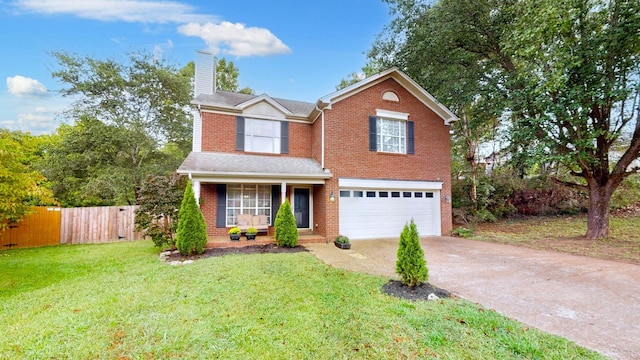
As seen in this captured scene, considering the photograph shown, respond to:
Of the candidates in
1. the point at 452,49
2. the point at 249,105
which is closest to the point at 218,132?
the point at 249,105

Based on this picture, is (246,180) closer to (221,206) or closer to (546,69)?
(221,206)

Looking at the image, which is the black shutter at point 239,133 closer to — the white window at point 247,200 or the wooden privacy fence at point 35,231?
the white window at point 247,200

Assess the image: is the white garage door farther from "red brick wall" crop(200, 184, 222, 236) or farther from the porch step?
"red brick wall" crop(200, 184, 222, 236)

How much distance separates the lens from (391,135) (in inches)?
467

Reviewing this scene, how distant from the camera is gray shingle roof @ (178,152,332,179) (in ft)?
30.1

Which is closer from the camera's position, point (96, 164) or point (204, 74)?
point (204, 74)

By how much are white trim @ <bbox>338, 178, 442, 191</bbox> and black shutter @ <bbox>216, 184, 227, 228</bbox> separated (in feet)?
15.2

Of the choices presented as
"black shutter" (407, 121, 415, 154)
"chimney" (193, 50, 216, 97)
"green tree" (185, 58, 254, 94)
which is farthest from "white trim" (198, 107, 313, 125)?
"green tree" (185, 58, 254, 94)

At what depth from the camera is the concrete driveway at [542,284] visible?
3612 mm

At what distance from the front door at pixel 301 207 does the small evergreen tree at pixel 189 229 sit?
14.4 feet

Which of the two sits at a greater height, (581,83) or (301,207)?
(581,83)

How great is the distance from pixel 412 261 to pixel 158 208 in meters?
7.74

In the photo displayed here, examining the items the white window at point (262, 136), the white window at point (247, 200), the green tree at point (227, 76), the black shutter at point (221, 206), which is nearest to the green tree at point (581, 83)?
the white window at point (262, 136)

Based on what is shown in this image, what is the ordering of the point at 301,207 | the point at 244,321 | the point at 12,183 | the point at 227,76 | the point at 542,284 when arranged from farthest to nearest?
the point at 227,76 < the point at 301,207 < the point at 12,183 < the point at 542,284 < the point at 244,321
